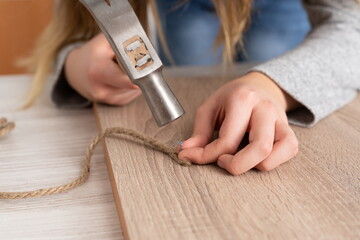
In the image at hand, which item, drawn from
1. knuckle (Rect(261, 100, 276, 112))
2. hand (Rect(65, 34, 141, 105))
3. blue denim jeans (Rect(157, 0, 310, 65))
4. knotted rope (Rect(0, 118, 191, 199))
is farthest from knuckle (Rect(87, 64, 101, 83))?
blue denim jeans (Rect(157, 0, 310, 65))

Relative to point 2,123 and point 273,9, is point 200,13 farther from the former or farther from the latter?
point 2,123

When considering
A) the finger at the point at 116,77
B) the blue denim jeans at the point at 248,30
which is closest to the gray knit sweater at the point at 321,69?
the finger at the point at 116,77

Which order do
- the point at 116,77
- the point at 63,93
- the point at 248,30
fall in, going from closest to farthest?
1. the point at 116,77
2. the point at 63,93
3. the point at 248,30

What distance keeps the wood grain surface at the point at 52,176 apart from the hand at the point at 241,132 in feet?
0.35

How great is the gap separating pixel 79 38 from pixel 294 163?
49cm

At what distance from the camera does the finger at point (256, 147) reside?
0.48 meters

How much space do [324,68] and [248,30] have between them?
0.50m

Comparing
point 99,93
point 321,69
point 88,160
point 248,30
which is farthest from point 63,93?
point 248,30

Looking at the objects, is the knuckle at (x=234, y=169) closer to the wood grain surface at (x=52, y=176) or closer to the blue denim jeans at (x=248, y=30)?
the wood grain surface at (x=52, y=176)

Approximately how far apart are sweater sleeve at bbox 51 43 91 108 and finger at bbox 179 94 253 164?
12.0 inches

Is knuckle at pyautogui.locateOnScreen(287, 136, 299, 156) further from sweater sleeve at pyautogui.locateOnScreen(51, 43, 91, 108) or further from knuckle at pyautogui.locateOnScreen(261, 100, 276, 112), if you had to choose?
sweater sleeve at pyautogui.locateOnScreen(51, 43, 91, 108)

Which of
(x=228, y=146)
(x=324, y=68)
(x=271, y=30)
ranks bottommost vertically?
(x=271, y=30)

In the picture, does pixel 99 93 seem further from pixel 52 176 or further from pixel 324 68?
pixel 324 68

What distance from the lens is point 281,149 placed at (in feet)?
1.65
